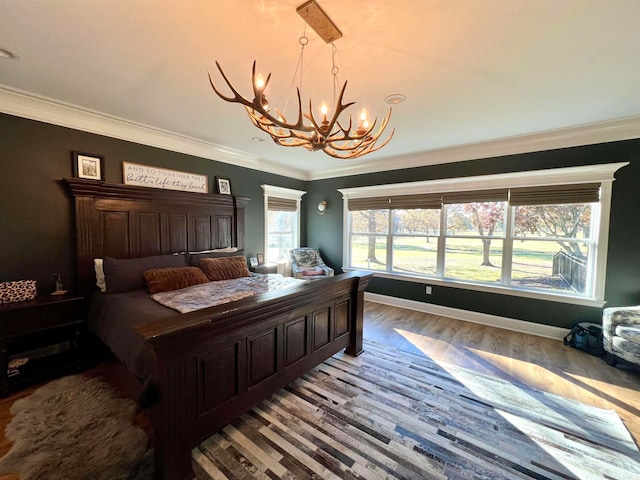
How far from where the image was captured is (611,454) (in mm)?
1654

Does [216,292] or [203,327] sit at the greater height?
[203,327]

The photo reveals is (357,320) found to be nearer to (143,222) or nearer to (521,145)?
(143,222)

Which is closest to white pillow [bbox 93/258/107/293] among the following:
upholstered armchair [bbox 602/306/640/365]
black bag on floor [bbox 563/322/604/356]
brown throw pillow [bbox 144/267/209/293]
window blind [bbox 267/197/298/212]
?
brown throw pillow [bbox 144/267/209/293]

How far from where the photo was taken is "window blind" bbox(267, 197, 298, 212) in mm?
4921

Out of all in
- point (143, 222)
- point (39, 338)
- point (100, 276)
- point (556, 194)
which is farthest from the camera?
point (556, 194)

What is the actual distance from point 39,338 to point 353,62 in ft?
12.6

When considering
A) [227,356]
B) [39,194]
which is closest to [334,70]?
[227,356]

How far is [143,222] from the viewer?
3180 mm

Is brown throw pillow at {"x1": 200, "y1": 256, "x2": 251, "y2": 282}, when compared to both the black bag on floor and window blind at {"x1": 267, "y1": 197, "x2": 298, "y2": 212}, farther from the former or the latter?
the black bag on floor

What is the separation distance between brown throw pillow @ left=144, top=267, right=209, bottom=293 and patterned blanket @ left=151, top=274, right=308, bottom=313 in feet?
0.24

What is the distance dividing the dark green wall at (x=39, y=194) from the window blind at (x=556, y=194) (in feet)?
17.1

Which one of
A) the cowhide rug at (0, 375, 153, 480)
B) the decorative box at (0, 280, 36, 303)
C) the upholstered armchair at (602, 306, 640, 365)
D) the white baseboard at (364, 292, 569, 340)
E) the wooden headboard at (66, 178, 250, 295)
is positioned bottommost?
the cowhide rug at (0, 375, 153, 480)

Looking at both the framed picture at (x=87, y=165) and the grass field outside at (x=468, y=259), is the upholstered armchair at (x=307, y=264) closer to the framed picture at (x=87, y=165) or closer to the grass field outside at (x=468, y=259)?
the grass field outside at (x=468, y=259)

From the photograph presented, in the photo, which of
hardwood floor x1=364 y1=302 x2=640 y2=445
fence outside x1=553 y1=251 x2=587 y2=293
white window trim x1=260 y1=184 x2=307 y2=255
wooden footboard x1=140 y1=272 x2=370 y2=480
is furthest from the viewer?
white window trim x1=260 y1=184 x2=307 y2=255
